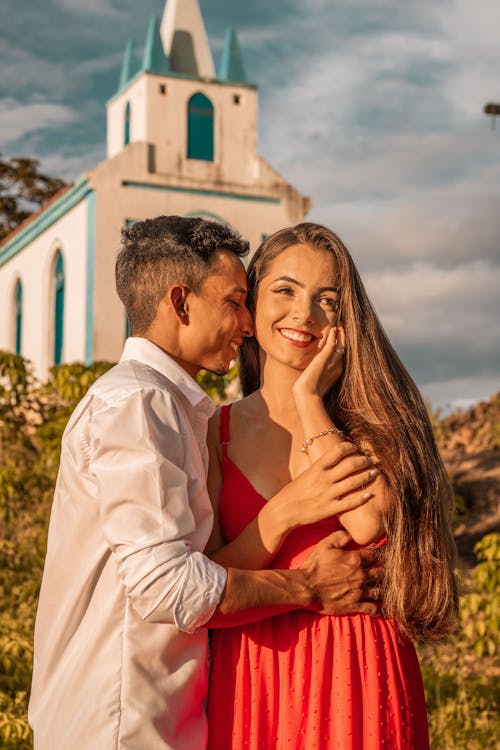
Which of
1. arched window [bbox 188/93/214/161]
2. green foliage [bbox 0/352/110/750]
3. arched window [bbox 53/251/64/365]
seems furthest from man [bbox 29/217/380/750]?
arched window [bbox 53/251/64/365]

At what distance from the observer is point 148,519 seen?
258 centimetres

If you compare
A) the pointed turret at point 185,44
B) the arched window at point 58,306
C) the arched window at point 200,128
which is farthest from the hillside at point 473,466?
the pointed turret at point 185,44

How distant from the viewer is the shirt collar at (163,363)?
2.88 metres

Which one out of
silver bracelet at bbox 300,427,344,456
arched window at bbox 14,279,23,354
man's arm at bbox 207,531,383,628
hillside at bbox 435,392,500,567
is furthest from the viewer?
arched window at bbox 14,279,23,354

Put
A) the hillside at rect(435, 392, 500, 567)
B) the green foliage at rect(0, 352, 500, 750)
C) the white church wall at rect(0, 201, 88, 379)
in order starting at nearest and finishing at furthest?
the green foliage at rect(0, 352, 500, 750) → the hillside at rect(435, 392, 500, 567) → the white church wall at rect(0, 201, 88, 379)

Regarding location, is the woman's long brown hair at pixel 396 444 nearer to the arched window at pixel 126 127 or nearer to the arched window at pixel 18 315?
the arched window at pixel 126 127

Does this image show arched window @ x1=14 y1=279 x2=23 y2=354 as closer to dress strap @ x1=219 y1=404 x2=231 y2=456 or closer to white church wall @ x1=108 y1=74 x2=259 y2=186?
white church wall @ x1=108 y1=74 x2=259 y2=186

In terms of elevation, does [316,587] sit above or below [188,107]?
below

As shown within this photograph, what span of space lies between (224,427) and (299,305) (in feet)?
1.46

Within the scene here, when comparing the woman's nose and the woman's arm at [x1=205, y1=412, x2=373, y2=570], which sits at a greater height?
the woman's nose

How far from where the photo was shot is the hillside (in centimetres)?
1062

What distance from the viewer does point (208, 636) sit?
302 centimetres

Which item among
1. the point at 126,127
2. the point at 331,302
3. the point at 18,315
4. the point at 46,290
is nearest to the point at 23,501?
the point at 46,290

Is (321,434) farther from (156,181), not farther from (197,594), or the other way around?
(156,181)
